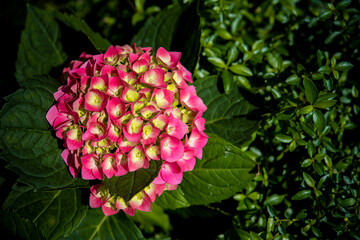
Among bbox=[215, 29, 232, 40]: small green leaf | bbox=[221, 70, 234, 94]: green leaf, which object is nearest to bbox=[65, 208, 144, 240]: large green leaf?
bbox=[221, 70, 234, 94]: green leaf

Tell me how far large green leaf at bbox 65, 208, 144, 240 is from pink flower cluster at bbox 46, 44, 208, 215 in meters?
0.42

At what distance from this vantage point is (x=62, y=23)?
1712 mm

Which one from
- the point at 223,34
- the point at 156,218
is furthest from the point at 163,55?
the point at 156,218

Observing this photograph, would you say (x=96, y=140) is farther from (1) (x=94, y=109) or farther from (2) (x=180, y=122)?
(2) (x=180, y=122)

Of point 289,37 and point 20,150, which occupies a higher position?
point 20,150

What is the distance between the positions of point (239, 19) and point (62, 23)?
1.09 meters

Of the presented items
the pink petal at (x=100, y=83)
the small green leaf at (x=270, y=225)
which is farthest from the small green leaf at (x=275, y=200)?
the pink petal at (x=100, y=83)

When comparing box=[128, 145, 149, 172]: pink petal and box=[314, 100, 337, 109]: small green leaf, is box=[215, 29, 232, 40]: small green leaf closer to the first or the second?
box=[314, 100, 337, 109]: small green leaf

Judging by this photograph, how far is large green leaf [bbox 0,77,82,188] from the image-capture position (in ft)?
3.96

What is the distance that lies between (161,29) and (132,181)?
36.3 inches

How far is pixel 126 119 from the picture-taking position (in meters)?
1.07

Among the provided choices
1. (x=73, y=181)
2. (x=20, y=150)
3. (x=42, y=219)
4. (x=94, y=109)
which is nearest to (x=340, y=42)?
(x=94, y=109)

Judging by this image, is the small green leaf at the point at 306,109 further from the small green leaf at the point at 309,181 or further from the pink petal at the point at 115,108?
the pink petal at the point at 115,108

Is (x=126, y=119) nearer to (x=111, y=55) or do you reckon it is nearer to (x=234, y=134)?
(x=111, y=55)
